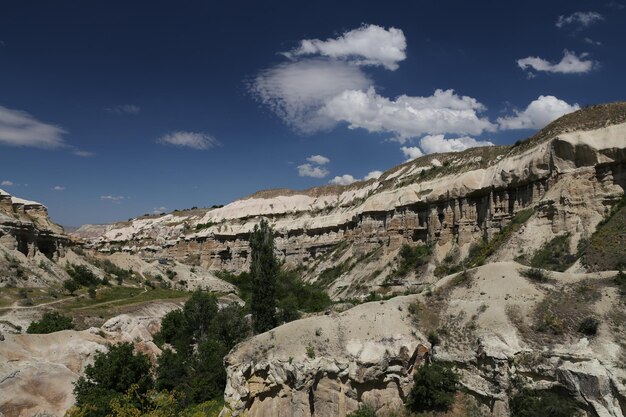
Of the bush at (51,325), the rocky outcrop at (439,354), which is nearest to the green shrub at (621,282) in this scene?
the rocky outcrop at (439,354)

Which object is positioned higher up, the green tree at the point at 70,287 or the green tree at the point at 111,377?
the green tree at the point at 70,287

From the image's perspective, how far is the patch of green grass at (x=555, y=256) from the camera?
30.9 m

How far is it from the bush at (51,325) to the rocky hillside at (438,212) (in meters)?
28.8

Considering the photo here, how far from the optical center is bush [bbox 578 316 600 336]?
1764 cm

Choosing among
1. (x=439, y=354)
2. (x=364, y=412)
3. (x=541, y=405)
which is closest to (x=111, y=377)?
(x=364, y=412)

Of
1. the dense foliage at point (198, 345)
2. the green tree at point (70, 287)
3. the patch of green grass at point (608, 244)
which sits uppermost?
the patch of green grass at point (608, 244)

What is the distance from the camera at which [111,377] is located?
826 inches

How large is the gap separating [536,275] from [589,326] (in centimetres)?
402

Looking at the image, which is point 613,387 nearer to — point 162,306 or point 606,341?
point 606,341

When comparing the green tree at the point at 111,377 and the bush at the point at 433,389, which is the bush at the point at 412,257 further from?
the green tree at the point at 111,377

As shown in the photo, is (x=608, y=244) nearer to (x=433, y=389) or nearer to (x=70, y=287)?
(x=433, y=389)

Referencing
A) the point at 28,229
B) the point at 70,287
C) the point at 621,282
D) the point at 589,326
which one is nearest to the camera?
the point at 589,326

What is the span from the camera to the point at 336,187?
310ft

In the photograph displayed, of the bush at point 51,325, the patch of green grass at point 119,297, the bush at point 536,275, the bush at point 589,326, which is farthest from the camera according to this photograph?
the patch of green grass at point 119,297
